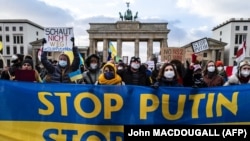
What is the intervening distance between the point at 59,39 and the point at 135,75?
2704mm

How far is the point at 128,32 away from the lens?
75.5m

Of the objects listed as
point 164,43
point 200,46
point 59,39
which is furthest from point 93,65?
point 164,43

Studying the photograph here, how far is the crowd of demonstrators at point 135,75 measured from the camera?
6094 millimetres

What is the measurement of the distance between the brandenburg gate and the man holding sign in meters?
65.9

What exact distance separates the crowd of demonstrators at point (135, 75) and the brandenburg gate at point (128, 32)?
67.9 m

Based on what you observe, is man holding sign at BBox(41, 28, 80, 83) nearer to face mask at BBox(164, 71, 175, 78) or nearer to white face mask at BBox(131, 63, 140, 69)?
white face mask at BBox(131, 63, 140, 69)

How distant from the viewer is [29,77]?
5.48m

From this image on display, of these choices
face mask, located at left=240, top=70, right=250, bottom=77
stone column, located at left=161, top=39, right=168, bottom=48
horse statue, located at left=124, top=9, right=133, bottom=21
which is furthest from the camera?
horse statue, located at left=124, top=9, right=133, bottom=21

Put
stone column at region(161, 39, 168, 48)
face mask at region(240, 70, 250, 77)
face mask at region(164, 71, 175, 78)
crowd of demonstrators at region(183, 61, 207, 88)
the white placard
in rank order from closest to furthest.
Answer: face mask at region(164, 71, 175, 78), face mask at region(240, 70, 250, 77), crowd of demonstrators at region(183, 61, 207, 88), the white placard, stone column at region(161, 39, 168, 48)

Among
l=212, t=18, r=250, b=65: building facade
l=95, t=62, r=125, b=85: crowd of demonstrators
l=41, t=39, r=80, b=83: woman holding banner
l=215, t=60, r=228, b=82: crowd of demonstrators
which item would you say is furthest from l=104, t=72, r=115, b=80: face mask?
l=212, t=18, r=250, b=65: building facade

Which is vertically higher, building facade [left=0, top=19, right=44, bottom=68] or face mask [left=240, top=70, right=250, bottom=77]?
building facade [left=0, top=19, right=44, bottom=68]

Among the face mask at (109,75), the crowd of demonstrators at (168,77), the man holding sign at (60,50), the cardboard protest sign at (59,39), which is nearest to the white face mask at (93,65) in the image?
the man holding sign at (60,50)

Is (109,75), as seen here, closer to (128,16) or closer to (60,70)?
(60,70)

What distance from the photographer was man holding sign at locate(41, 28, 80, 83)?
621 centimetres
